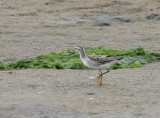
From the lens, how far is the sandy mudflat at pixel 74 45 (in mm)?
9398

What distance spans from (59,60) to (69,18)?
311 inches

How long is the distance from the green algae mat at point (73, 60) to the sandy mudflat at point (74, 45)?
33 centimetres

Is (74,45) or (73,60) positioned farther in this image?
(74,45)

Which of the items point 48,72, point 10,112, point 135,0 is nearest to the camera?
point 10,112

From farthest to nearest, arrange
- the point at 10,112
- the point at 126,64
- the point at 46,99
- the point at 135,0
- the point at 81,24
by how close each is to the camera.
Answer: the point at 135,0, the point at 81,24, the point at 126,64, the point at 46,99, the point at 10,112

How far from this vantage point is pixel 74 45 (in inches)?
671

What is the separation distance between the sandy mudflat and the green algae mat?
0.33 metres

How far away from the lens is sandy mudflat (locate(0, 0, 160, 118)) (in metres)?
9.40

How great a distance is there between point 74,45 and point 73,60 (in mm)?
3474

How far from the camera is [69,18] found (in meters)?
21.5

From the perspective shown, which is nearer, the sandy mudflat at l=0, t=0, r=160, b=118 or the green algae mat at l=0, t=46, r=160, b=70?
the sandy mudflat at l=0, t=0, r=160, b=118

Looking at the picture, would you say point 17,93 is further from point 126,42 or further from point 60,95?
point 126,42

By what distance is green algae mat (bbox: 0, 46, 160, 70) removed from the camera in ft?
42.9

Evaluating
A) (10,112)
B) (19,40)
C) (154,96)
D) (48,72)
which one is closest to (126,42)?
(19,40)
